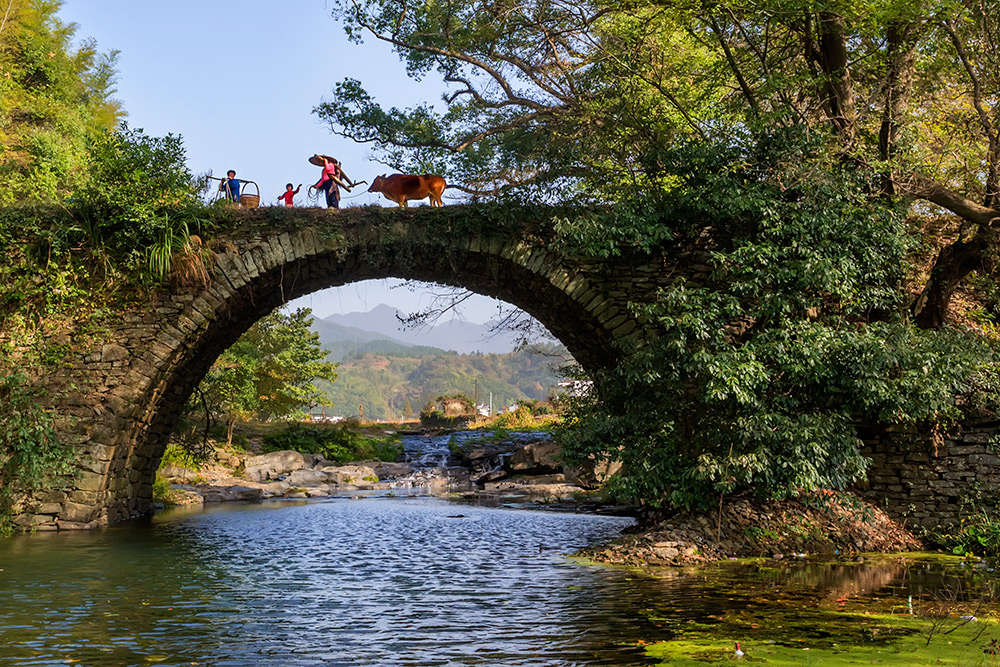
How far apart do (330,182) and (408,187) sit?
1286 mm

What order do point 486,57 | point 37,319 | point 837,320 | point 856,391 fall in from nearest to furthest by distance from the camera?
point 856,391 < point 837,320 < point 37,319 < point 486,57

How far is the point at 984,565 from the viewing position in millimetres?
8430

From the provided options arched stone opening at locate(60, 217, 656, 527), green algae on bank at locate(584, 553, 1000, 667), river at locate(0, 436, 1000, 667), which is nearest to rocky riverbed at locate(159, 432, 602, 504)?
arched stone opening at locate(60, 217, 656, 527)

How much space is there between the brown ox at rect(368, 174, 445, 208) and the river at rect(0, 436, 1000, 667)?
5349 mm

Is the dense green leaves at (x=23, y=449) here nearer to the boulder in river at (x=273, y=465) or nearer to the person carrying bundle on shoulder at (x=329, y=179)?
the person carrying bundle on shoulder at (x=329, y=179)

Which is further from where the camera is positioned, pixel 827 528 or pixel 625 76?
pixel 625 76

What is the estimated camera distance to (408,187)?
1252cm

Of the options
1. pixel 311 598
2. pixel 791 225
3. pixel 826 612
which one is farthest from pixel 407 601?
pixel 791 225

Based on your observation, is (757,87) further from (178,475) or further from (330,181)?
(178,475)

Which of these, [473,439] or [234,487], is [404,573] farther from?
[473,439]

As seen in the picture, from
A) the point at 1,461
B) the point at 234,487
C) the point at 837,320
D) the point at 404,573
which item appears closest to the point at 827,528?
the point at 837,320

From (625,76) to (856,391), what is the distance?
641 centimetres

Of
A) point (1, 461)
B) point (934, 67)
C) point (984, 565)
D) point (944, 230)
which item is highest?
point (934, 67)

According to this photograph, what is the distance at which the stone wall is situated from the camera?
31.1ft
